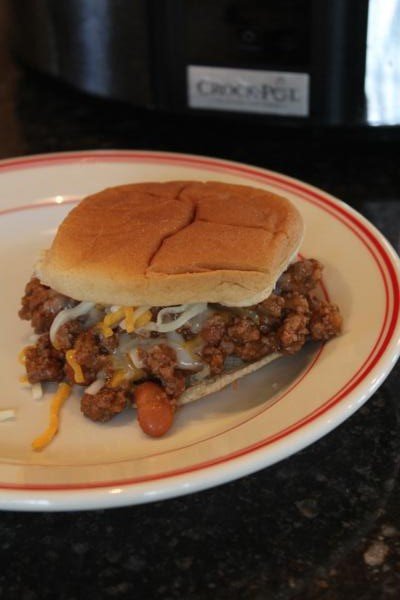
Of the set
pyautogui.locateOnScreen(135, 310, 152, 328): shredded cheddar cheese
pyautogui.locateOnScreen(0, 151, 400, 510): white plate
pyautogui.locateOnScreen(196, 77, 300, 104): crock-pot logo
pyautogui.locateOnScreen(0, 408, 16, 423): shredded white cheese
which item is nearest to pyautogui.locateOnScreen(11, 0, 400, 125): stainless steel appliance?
pyautogui.locateOnScreen(196, 77, 300, 104): crock-pot logo

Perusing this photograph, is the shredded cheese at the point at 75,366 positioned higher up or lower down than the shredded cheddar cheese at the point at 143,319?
lower down

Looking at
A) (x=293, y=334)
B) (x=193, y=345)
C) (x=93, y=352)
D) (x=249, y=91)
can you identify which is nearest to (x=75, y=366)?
(x=93, y=352)

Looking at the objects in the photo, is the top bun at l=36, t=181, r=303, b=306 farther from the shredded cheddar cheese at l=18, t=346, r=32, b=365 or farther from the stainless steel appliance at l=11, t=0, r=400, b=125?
the stainless steel appliance at l=11, t=0, r=400, b=125

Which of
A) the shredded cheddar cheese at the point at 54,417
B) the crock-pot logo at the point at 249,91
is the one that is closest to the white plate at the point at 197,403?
the shredded cheddar cheese at the point at 54,417

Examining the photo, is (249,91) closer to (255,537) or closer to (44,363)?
(44,363)

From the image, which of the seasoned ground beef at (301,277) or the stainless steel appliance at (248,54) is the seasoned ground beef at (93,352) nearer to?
the seasoned ground beef at (301,277)

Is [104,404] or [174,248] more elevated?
[174,248]
